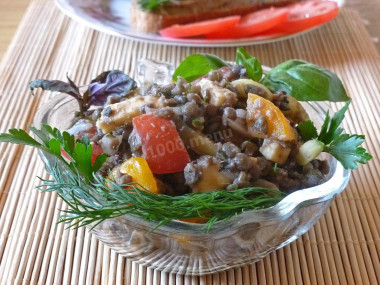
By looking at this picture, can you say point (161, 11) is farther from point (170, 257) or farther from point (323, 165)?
point (170, 257)

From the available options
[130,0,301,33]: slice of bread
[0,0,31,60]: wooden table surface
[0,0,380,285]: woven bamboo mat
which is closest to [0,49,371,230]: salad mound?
[0,0,380,285]: woven bamboo mat

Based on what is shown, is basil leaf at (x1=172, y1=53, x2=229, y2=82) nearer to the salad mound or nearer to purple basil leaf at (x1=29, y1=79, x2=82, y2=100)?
the salad mound

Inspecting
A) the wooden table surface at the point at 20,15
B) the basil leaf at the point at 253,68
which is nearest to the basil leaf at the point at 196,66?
the basil leaf at the point at 253,68

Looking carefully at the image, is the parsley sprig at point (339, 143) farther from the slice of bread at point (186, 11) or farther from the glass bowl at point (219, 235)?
the slice of bread at point (186, 11)

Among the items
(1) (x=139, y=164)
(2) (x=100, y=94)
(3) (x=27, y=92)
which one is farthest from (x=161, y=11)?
(1) (x=139, y=164)

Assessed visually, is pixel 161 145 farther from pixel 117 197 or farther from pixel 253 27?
pixel 253 27

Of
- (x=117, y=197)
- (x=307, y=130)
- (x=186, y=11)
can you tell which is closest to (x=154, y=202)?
(x=117, y=197)
